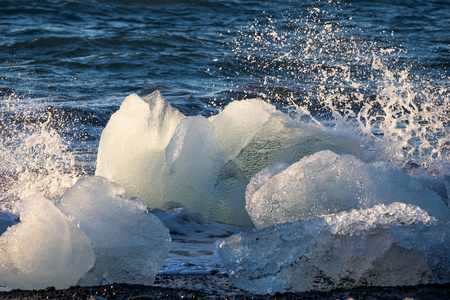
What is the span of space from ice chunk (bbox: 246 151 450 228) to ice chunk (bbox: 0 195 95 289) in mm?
860

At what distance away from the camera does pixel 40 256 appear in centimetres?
214

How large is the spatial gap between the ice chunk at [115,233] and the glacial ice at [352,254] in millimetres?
335

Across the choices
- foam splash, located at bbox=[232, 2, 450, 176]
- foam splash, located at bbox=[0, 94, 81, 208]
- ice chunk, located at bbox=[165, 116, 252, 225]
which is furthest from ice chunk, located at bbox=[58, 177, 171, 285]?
foam splash, located at bbox=[232, 2, 450, 176]

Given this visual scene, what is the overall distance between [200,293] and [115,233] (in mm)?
424

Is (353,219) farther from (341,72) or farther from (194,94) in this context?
(341,72)

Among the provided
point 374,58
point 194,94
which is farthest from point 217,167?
point 374,58

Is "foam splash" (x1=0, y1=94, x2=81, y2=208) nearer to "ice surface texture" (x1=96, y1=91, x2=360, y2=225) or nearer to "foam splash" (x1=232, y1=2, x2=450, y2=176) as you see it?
"ice surface texture" (x1=96, y1=91, x2=360, y2=225)

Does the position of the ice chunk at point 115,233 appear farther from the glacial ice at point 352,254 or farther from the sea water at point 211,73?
the glacial ice at point 352,254

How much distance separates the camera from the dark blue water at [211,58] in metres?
6.80

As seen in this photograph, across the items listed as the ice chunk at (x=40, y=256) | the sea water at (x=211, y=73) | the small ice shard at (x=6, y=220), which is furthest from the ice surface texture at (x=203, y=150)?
the ice chunk at (x=40, y=256)

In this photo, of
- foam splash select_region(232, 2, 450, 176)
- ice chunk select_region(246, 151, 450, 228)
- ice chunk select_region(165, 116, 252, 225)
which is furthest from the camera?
foam splash select_region(232, 2, 450, 176)

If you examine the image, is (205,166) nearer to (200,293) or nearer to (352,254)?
(200,293)

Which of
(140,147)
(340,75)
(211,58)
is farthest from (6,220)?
(211,58)

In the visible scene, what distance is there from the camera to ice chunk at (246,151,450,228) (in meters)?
2.49
